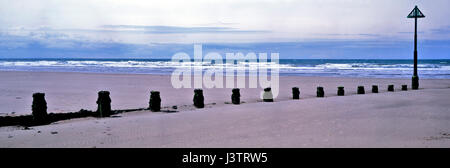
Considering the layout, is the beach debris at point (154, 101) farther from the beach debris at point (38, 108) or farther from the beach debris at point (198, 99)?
the beach debris at point (38, 108)

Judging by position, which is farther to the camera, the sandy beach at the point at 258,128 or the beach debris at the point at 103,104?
the beach debris at the point at 103,104

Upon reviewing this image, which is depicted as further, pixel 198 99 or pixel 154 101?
pixel 198 99

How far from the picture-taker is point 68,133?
7758mm

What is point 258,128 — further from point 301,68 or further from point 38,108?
point 301,68

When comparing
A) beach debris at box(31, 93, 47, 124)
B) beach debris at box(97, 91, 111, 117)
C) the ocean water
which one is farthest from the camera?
the ocean water

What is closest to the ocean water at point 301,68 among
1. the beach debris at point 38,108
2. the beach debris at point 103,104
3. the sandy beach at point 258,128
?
the sandy beach at point 258,128

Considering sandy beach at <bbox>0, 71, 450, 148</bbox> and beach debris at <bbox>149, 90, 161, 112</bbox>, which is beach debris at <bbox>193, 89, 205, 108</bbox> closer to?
sandy beach at <bbox>0, 71, 450, 148</bbox>

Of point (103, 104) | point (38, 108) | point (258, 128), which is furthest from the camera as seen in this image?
point (103, 104)

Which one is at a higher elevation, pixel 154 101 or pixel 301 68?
pixel 301 68

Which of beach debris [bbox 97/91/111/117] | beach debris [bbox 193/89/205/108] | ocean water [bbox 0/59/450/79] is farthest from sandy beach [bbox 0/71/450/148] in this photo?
ocean water [bbox 0/59/450/79]

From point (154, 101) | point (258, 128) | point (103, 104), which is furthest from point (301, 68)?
point (258, 128)

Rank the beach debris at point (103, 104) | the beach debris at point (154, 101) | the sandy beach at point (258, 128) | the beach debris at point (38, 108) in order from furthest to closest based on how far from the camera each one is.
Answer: the beach debris at point (154, 101)
the beach debris at point (103, 104)
the beach debris at point (38, 108)
the sandy beach at point (258, 128)

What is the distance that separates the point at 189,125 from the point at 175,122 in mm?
542
